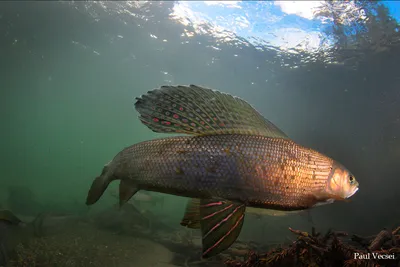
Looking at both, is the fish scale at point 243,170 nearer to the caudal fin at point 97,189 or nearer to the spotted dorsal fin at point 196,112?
the spotted dorsal fin at point 196,112

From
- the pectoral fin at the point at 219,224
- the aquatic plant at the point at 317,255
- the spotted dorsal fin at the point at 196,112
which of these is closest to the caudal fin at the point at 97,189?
the spotted dorsal fin at the point at 196,112

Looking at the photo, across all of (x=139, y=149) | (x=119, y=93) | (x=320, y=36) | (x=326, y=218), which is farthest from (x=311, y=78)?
(x=119, y=93)

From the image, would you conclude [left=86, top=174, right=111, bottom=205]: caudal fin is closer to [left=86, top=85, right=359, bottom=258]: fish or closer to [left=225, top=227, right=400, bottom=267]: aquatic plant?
[left=86, top=85, right=359, bottom=258]: fish

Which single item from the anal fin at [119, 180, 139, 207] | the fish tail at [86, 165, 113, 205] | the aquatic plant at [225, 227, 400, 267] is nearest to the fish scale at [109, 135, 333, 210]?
the anal fin at [119, 180, 139, 207]

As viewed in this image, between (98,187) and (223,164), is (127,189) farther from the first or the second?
(223,164)

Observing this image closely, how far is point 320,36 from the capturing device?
1527 centimetres

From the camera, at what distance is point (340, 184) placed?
1618 mm

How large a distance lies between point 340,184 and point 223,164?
0.82m

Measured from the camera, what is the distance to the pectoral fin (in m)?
1.52

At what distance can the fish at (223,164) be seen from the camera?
1566 millimetres

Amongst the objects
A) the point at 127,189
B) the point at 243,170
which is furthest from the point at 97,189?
the point at 243,170

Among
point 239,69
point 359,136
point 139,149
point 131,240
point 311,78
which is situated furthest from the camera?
point 239,69

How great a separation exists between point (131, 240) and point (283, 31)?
15.8m

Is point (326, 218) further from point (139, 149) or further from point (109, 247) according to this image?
point (139, 149)
